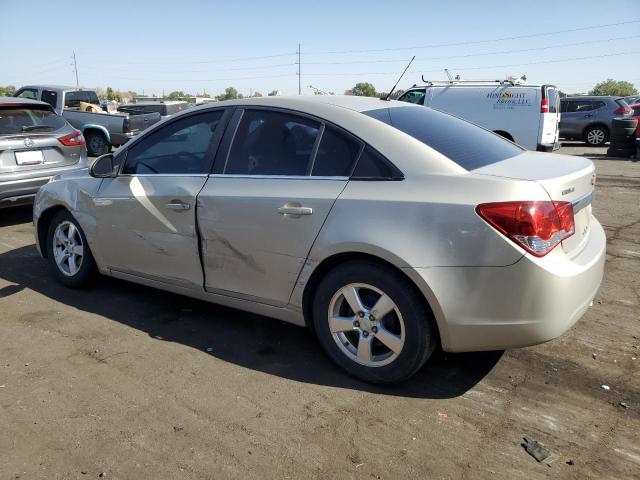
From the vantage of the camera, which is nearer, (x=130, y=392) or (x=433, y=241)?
(x=433, y=241)

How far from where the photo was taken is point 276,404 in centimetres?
300

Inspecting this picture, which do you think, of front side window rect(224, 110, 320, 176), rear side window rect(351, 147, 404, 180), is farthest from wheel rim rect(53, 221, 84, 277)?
rear side window rect(351, 147, 404, 180)

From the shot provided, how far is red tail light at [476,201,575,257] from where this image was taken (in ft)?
8.66

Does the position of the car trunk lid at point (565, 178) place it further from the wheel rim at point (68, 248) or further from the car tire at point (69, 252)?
the wheel rim at point (68, 248)

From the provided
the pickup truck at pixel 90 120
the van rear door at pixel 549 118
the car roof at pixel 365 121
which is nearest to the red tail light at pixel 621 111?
the van rear door at pixel 549 118

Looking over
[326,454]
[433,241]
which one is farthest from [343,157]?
[326,454]

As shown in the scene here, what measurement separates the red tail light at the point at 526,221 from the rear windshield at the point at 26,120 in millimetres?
6375

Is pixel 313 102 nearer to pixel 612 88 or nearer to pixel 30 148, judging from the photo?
pixel 30 148

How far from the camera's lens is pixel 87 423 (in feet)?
9.33

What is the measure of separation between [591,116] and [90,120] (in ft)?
49.9

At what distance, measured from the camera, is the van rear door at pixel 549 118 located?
41.1ft

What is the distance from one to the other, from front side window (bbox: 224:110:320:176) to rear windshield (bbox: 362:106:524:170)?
426mm

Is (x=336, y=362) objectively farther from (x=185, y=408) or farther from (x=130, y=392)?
(x=130, y=392)

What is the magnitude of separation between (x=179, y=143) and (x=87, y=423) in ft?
6.76
